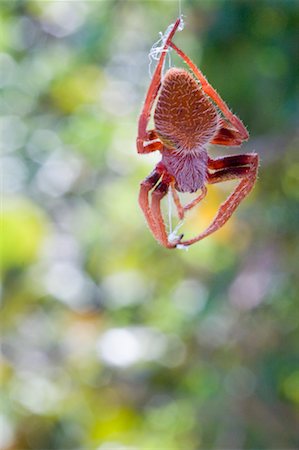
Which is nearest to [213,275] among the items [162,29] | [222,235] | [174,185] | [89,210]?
[222,235]

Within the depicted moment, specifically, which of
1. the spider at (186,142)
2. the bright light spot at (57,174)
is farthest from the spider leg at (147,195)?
the bright light spot at (57,174)

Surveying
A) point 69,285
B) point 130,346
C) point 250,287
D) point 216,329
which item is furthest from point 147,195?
point 69,285

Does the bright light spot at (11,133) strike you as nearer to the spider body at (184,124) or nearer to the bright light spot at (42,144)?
the bright light spot at (42,144)

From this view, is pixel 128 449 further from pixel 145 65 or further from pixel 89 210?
pixel 145 65

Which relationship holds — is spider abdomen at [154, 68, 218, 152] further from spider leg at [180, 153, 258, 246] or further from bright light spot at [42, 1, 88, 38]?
bright light spot at [42, 1, 88, 38]

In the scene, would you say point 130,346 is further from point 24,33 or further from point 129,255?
point 24,33

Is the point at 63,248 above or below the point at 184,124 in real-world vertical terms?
above
